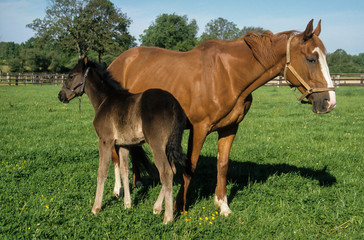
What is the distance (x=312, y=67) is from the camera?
372cm

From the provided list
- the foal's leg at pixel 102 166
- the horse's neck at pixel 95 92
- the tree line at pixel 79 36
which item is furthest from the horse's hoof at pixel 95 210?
the tree line at pixel 79 36

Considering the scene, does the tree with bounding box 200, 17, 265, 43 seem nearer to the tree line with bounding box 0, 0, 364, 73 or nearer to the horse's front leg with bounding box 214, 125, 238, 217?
the tree line with bounding box 0, 0, 364, 73

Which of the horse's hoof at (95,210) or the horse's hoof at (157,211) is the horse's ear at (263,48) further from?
the horse's hoof at (95,210)

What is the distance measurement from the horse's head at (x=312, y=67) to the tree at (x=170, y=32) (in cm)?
7282

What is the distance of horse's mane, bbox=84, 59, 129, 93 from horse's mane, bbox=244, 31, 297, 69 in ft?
6.00

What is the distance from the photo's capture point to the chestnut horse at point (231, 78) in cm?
371

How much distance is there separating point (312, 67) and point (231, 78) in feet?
3.19

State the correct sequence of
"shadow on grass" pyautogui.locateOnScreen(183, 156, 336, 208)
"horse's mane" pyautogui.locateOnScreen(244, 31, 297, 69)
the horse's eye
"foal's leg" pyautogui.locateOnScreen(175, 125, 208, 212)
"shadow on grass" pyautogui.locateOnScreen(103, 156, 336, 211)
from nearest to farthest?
1. the horse's eye
2. "horse's mane" pyautogui.locateOnScreen(244, 31, 297, 69)
3. "foal's leg" pyautogui.locateOnScreen(175, 125, 208, 212)
4. "shadow on grass" pyautogui.locateOnScreen(103, 156, 336, 211)
5. "shadow on grass" pyautogui.locateOnScreen(183, 156, 336, 208)

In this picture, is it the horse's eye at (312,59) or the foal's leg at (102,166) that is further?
the foal's leg at (102,166)

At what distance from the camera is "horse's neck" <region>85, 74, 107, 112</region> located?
4.43m

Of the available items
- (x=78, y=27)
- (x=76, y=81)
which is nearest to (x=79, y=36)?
(x=78, y=27)

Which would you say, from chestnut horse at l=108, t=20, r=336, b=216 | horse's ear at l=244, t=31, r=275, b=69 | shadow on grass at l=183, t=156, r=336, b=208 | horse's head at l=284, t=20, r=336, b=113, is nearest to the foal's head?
chestnut horse at l=108, t=20, r=336, b=216

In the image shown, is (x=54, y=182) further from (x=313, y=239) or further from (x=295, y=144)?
(x=295, y=144)

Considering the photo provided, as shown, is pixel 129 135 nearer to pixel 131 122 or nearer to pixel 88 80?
pixel 131 122
